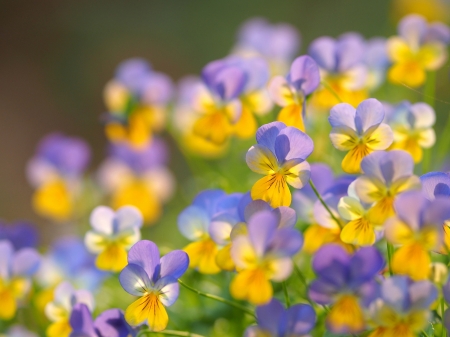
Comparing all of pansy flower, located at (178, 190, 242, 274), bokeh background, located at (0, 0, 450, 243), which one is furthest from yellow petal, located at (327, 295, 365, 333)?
bokeh background, located at (0, 0, 450, 243)

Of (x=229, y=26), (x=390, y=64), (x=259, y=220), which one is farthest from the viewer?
(x=229, y=26)

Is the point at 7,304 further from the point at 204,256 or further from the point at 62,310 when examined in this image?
the point at 204,256

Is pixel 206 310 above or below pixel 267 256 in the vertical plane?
below

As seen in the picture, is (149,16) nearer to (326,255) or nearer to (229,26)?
(229,26)

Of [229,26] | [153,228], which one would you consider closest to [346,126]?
[153,228]

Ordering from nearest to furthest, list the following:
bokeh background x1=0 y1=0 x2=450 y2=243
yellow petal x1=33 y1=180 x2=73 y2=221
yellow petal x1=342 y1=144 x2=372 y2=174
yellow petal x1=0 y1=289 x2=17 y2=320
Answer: yellow petal x1=342 y1=144 x2=372 y2=174 → yellow petal x1=0 y1=289 x2=17 y2=320 → yellow petal x1=33 y1=180 x2=73 y2=221 → bokeh background x1=0 y1=0 x2=450 y2=243

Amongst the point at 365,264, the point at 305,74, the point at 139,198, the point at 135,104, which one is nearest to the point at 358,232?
the point at 365,264

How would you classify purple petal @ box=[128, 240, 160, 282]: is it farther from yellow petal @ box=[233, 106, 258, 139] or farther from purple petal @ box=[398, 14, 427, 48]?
purple petal @ box=[398, 14, 427, 48]
